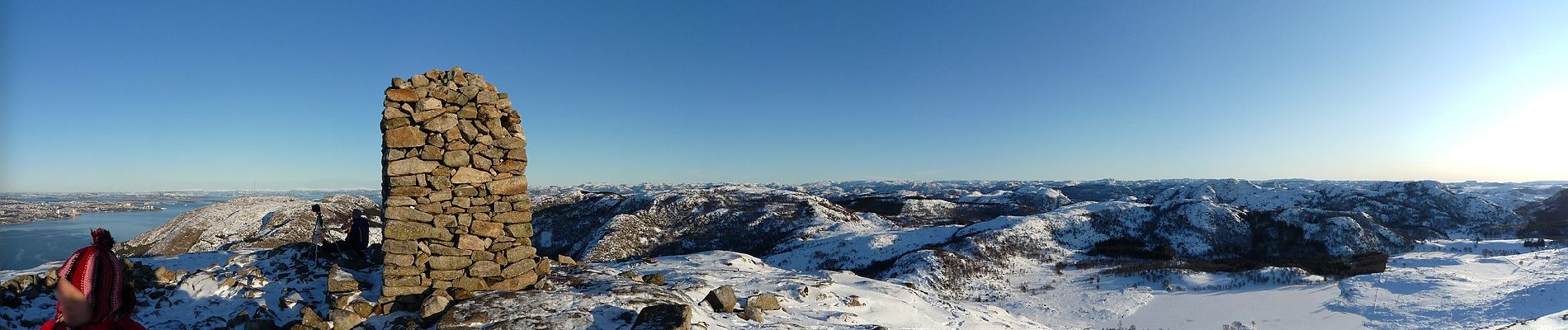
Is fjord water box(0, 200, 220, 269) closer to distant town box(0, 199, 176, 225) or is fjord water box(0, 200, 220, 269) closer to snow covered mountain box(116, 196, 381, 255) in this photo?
distant town box(0, 199, 176, 225)

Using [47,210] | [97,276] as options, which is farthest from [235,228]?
[97,276]

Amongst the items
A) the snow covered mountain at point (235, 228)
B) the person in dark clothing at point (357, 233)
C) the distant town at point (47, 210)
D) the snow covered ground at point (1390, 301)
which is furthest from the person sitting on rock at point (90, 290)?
the distant town at point (47, 210)

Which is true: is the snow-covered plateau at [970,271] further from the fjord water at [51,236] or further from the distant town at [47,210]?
the distant town at [47,210]

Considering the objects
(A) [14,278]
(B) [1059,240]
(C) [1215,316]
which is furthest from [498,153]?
(B) [1059,240]

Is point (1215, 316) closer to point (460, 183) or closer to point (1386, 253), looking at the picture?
point (460, 183)

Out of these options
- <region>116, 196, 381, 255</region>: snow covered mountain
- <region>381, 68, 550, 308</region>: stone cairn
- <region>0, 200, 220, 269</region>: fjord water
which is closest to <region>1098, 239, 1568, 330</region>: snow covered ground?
<region>381, 68, 550, 308</region>: stone cairn

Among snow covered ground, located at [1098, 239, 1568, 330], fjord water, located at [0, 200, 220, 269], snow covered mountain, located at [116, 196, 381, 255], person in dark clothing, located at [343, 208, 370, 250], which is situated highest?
person in dark clothing, located at [343, 208, 370, 250]
